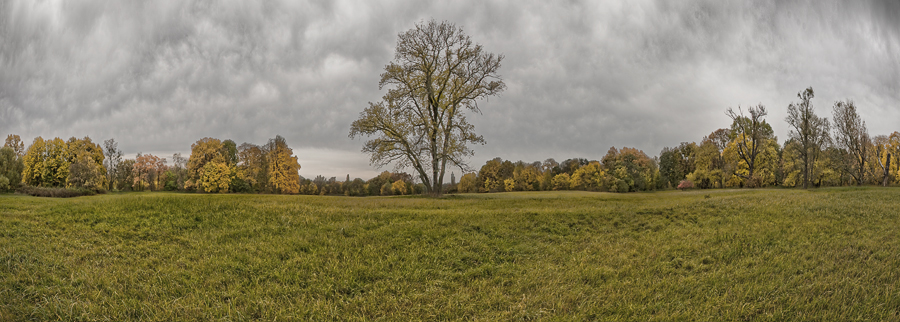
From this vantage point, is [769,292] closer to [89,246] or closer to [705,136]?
[89,246]

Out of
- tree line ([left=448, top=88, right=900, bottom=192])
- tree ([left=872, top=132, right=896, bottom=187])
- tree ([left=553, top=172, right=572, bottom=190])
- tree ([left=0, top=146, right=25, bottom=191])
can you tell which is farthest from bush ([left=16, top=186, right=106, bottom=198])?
tree ([left=872, top=132, right=896, bottom=187])

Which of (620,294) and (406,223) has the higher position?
(406,223)

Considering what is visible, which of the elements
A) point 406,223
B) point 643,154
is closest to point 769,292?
point 406,223

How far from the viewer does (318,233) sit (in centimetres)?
918

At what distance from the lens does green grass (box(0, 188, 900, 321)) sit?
5.24 m

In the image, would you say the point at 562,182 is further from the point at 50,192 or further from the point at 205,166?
the point at 50,192

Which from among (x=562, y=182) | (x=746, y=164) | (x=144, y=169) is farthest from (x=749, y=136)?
(x=144, y=169)

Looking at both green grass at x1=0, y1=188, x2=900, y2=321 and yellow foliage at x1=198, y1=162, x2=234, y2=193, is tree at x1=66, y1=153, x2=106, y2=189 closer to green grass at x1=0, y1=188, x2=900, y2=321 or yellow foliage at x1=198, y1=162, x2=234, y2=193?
yellow foliage at x1=198, y1=162, x2=234, y2=193

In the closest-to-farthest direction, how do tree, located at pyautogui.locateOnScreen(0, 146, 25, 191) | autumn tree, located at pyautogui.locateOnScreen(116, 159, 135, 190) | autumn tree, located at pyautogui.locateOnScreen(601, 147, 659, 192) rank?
tree, located at pyautogui.locateOnScreen(0, 146, 25, 191)
autumn tree, located at pyautogui.locateOnScreen(601, 147, 659, 192)
autumn tree, located at pyautogui.locateOnScreen(116, 159, 135, 190)

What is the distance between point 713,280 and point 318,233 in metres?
8.46

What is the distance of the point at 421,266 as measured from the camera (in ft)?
23.4

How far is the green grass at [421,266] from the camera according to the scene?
5.24 m

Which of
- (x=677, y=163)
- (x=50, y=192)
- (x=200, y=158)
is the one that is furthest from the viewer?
(x=677, y=163)

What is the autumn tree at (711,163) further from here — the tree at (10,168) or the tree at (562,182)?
the tree at (10,168)
